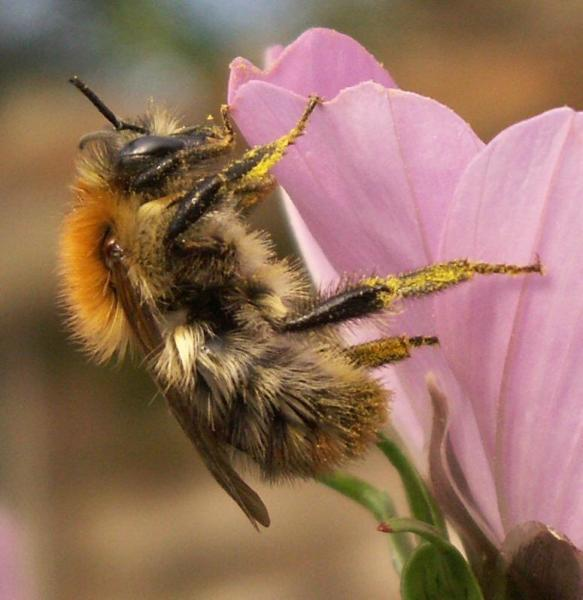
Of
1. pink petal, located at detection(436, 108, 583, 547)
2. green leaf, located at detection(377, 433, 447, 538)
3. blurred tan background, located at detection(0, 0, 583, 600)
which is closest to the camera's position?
pink petal, located at detection(436, 108, 583, 547)

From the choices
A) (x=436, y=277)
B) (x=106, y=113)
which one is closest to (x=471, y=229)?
(x=436, y=277)

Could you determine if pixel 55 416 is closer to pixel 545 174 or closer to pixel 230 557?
pixel 230 557

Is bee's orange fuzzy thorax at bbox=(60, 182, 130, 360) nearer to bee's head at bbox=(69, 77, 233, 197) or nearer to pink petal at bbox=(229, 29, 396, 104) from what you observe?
bee's head at bbox=(69, 77, 233, 197)

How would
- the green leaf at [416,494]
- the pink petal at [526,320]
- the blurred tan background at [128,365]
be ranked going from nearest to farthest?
the pink petal at [526,320]
the green leaf at [416,494]
the blurred tan background at [128,365]

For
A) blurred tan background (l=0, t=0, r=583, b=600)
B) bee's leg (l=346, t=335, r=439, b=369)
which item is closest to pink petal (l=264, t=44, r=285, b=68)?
bee's leg (l=346, t=335, r=439, b=369)

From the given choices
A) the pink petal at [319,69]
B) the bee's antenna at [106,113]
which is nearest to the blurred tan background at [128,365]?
the bee's antenna at [106,113]

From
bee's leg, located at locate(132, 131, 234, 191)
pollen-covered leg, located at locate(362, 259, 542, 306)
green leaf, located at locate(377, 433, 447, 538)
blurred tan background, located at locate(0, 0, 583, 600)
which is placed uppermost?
blurred tan background, located at locate(0, 0, 583, 600)

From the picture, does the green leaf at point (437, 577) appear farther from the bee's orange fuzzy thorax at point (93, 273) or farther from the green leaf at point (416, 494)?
Result: the bee's orange fuzzy thorax at point (93, 273)
